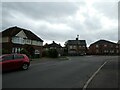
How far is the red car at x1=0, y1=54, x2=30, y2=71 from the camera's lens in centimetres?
1414

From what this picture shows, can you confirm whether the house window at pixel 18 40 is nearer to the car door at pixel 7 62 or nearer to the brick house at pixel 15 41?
the brick house at pixel 15 41

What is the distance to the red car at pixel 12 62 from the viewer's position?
1414 cm

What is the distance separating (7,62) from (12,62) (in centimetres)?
55

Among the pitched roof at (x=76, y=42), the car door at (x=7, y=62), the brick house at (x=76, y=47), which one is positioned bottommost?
the car door at (x=7, y=62)

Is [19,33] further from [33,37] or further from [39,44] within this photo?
[39,44]

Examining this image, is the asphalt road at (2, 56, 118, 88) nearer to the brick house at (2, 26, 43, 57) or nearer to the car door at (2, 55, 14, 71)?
the car door at (2, 55, 14, 71)

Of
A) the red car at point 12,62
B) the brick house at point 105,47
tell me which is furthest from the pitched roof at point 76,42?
the red car at point 12,62

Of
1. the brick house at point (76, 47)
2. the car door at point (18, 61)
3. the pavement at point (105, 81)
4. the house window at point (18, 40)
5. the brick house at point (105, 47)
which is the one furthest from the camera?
the brick house at point (105, 47)

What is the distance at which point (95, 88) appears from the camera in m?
8.22

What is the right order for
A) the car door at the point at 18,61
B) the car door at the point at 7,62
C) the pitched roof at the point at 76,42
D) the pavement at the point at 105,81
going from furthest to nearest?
the pitched roof at the point at 76,42 → the car door at the point at 18,61 → the car door at the point at 7,62 → the pavement at the point at 105,81

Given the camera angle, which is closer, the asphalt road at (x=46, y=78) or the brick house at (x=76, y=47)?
the asphalt road at (x=46, y=78)

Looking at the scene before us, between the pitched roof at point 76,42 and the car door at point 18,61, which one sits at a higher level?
the pitched roof at point 76,42

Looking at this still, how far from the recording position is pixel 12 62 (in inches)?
583

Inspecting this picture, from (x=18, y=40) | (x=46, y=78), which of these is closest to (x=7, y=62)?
(x=46, y=78)
